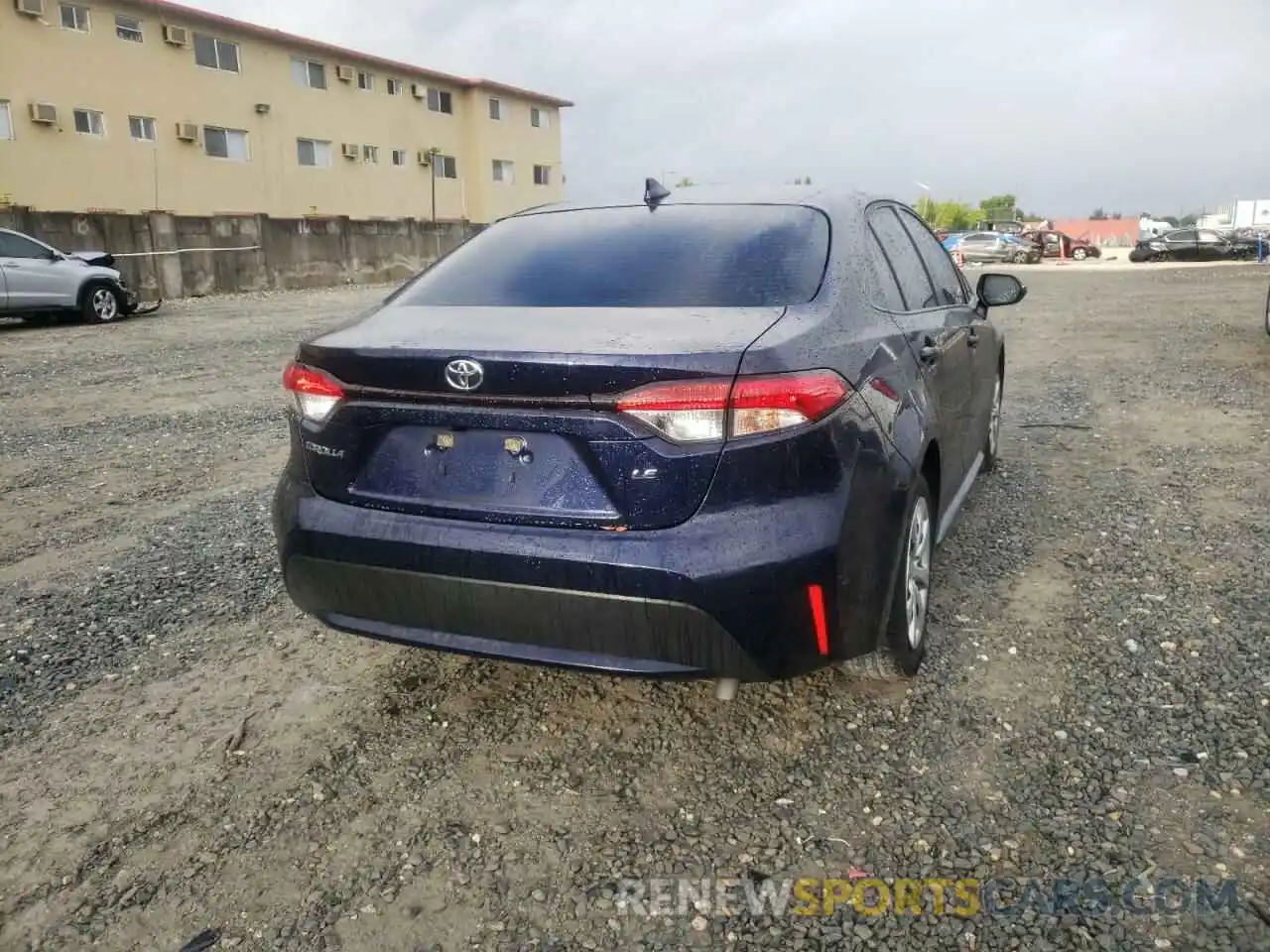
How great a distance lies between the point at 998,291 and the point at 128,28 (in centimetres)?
3009

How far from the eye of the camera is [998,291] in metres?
4.48

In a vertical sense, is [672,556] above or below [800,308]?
below

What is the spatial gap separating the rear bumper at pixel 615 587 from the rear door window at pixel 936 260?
1954 millimetres

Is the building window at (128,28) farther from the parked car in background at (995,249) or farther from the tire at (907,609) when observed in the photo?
the tire at (907,609)

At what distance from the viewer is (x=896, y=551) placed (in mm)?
2598

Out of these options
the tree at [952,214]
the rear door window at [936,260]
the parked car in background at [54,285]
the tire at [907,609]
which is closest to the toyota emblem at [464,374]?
the tire at [907,609]

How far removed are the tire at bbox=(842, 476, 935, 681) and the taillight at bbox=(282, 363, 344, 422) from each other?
1593 millimetres

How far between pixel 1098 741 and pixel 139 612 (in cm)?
340

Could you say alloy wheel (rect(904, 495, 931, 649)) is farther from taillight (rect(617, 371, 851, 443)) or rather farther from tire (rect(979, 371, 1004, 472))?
tire (rect(979, 371, 1004, 472))

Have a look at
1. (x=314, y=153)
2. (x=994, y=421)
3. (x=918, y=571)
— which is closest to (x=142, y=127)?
(x=314, y=153)

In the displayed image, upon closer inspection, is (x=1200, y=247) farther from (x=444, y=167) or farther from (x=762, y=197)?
(x=762, y=197)

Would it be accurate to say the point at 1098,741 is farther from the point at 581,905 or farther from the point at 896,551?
the point at 581,905

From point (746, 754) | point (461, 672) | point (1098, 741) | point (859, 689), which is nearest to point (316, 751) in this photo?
point (461, 672)

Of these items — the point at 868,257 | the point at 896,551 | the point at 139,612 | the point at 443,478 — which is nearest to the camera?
the point at 443,478
